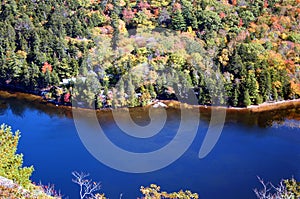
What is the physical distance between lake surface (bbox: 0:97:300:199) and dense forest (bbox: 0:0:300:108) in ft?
7.58

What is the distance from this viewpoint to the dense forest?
1233 inches

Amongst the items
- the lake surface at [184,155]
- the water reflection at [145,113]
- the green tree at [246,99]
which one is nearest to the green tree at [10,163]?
the lake surface at [184,155]

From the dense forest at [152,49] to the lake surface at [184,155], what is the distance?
2311 mm

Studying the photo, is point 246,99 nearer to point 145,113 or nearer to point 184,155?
point 145,113

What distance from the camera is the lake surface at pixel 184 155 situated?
2048 centimetres

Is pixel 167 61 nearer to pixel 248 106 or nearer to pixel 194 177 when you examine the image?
pixel 248 106

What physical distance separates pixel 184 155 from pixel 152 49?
→ 1316 cm

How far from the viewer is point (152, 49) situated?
1362 inches

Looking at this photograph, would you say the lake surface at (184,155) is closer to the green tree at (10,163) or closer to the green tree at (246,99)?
the green tree at (246,99)

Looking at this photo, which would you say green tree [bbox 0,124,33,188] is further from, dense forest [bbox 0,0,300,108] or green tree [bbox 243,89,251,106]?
green tree [bbox 243,89,251,106]

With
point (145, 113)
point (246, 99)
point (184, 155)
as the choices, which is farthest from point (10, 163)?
point (246, 99)

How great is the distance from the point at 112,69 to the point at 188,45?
20.2ft

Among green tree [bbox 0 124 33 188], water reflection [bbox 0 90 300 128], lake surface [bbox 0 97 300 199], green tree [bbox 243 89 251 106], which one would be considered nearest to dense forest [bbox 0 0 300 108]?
green tree [bbox 243 89 251 106]

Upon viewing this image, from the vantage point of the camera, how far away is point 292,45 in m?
34.9
